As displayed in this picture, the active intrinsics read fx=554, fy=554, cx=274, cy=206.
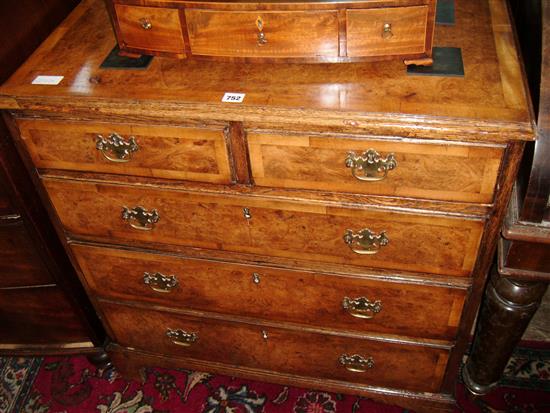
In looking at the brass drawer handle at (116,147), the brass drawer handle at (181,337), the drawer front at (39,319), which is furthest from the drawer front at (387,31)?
the drawer front at (39,319)

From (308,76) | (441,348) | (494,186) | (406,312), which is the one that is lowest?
(441,348)

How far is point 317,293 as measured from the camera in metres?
1.60

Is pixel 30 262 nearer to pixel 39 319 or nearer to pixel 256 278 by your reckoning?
pixel 39 319

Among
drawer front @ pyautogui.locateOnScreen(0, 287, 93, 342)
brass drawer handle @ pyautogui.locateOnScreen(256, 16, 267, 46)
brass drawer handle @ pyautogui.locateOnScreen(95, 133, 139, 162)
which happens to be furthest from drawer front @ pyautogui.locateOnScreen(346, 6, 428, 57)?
drawer front @ pyautogui.locateOnScreen(0, 287, 93, 342)

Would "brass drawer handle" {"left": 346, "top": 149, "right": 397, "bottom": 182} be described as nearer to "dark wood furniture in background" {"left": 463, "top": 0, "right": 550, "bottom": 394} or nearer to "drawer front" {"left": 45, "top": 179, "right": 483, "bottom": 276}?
"drawer front" {"left": 45, "top": 179, "right": 483, "bottom": 276}

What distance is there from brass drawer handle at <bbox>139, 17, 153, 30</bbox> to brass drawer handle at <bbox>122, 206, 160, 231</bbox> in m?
0.48

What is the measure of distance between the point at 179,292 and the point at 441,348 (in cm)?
81

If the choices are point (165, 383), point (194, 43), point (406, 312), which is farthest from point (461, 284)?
point (165, 383)

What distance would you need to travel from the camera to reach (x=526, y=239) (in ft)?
4.24

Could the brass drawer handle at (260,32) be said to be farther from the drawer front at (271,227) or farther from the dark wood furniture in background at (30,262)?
the dark wood furniture in background at (30,262)

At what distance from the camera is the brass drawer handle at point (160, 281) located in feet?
5.55

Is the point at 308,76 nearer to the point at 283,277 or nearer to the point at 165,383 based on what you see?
the point at 283,277

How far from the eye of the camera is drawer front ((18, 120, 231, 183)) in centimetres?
135

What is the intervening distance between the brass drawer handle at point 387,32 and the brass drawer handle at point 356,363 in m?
0.97
